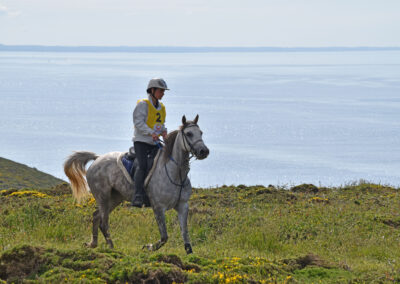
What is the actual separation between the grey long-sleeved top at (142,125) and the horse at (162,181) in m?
0.36

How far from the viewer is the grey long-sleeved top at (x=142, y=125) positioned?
34.8ft

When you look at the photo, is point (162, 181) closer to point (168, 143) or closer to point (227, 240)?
point (168, 143)

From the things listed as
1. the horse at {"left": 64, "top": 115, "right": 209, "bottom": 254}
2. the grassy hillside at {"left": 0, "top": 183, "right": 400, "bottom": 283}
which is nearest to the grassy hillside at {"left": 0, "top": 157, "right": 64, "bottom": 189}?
the grassy hillside at {"left": 0, "top": 183, "right": 400, "bottom": 283}

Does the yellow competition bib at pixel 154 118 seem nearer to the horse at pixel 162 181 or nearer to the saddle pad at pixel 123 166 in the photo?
the horse at pixel 162 181

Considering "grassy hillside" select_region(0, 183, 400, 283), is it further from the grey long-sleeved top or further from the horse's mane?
the grey long-sleeved top

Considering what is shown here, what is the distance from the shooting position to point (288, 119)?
142625 mm

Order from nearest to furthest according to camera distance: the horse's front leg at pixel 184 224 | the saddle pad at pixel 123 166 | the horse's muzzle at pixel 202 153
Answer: the horse's muzzle at pixel 202 153
the horse's front leg at pixel 184 224
the saddle pad at pixel 123 166

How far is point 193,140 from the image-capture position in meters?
9.92

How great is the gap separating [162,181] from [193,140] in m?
1.12

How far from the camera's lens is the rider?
10617 millimetres

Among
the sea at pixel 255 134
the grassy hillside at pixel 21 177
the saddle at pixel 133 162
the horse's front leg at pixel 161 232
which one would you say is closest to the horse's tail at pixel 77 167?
the saddle at pixel 133 162

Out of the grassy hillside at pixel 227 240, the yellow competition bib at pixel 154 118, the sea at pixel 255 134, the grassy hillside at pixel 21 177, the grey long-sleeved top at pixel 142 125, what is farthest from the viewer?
the sea at pixel 255 134

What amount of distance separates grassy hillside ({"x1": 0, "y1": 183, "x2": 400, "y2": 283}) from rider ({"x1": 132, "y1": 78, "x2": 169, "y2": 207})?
52.7 inches

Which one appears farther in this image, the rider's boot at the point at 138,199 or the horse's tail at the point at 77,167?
the horse's tail at the point at 77,167
